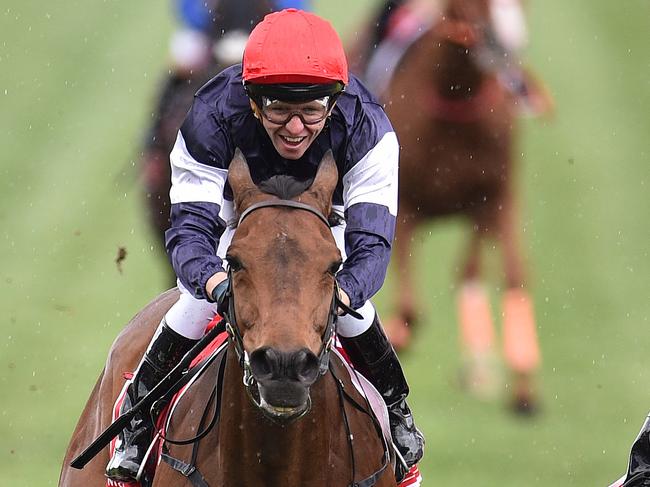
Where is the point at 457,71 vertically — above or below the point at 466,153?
above

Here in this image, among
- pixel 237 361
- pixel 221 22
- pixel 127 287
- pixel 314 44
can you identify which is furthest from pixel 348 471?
pixel 127 287

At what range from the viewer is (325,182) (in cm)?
422

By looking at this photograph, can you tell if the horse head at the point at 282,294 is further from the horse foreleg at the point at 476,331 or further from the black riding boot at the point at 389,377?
the horse foreleg at the point at 476,331

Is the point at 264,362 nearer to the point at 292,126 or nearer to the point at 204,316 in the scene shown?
the point at 292,126

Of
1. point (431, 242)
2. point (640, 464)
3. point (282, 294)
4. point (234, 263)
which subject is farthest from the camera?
point (431, 242)

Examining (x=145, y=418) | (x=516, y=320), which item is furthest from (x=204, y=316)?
(x=516, y=320)

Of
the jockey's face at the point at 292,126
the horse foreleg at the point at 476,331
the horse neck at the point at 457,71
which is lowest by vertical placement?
the horse foreleg at the point at 476,331

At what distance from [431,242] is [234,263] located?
9959 mm

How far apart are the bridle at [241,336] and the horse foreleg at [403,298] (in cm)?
711

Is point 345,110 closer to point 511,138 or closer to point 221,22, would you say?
point 221,22

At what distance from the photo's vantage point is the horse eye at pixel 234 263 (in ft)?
12.9

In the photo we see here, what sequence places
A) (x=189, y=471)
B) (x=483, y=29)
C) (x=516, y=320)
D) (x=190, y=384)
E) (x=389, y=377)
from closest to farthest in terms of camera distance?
(x=189, y=471)
(x=190, y=384)
(x=389, y=377)
(x=483, y=29)
(x=516, y=320)

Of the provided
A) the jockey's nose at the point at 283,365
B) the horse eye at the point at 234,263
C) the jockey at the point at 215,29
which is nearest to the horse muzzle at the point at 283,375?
the jockey's nose at the point at 283,365

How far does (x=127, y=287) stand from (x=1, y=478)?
12.9ft
